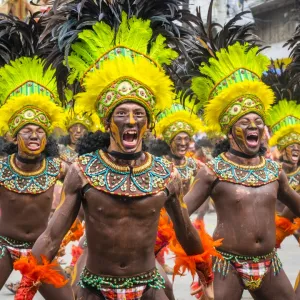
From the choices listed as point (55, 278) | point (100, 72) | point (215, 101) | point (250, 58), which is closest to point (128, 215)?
point (55, 278)

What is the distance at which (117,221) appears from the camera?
464cm

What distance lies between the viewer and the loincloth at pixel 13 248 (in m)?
6.59

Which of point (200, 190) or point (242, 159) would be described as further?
point (242, 159)

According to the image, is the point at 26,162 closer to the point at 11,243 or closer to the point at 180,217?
the point at 11,243

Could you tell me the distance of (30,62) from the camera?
668 cm

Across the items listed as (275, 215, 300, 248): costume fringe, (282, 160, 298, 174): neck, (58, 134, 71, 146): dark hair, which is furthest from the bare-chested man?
(58, 134, 71, 146): dark hair

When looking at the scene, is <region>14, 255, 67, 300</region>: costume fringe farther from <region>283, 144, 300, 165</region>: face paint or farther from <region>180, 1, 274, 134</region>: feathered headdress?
<region>283, 144, 300, 165</region>: face paint

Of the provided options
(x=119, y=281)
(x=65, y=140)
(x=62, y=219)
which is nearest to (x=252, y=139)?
(x=119, y=281)

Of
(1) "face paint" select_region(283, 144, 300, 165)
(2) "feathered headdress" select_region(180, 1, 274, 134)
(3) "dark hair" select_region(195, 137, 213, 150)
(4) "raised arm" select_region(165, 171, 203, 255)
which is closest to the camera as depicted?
(4) "raised arm" select_region(165, 171, 203, 255)

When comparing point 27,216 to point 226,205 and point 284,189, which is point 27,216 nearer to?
point 226,205

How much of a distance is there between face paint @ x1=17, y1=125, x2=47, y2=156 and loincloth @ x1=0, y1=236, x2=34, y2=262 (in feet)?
2.61

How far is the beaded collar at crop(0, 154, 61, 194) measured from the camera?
665cm

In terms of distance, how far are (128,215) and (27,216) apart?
2228mm

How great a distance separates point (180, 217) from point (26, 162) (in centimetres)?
236
